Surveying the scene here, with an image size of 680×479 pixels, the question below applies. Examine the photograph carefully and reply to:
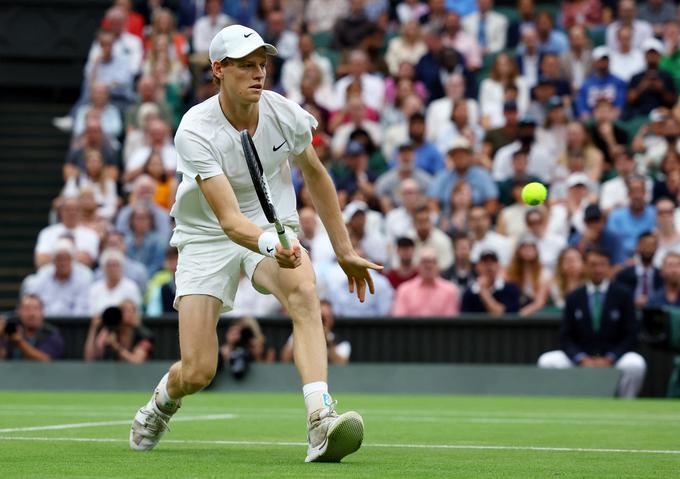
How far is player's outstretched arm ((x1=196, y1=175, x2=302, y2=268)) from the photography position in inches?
257

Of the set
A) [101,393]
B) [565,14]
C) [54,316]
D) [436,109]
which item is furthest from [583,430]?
[565,14]

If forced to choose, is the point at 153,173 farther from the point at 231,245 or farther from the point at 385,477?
the point at 385,477

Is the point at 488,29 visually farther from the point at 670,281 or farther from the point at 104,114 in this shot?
the point at 670,281

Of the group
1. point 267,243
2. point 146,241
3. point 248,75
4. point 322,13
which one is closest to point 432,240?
point 146,241

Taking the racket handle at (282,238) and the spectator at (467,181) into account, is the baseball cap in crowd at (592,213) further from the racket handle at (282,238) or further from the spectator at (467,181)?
the racket handle at (282,238)

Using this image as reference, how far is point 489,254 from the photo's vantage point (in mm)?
14758

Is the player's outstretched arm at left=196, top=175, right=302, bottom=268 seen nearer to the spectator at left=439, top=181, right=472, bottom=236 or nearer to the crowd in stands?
the crowd in stands

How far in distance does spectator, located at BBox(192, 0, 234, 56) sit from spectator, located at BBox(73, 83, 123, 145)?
146cm

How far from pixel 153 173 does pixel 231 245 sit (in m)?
10.3

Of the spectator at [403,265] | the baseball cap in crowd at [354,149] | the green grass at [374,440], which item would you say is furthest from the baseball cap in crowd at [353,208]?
the green grass at [374,440]

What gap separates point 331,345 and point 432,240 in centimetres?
176

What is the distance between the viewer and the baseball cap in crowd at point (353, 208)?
1552cm

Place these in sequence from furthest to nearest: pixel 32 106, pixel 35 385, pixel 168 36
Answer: pixel 32 106 < pixel 168 36 < pixel 35 385

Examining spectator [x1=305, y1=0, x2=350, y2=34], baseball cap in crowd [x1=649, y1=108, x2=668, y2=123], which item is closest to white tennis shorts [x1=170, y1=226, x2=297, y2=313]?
baseball cap in crowd [x1=649, y1=108, x2=668, y2=123]
